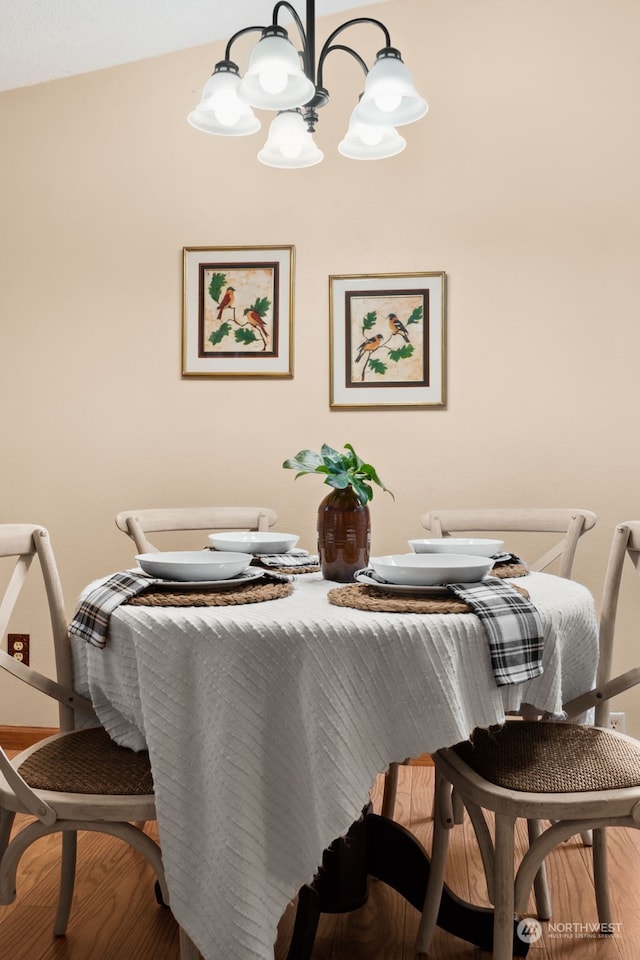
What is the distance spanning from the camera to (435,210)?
278cm

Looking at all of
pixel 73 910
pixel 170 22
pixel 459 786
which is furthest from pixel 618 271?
pixel 73 910

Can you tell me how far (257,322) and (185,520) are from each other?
0.85 meters

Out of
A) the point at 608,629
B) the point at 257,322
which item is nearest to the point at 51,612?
the point at 608,629

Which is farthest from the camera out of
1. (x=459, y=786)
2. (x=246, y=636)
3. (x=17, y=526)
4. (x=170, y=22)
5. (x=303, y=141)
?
(x=170, y=22)

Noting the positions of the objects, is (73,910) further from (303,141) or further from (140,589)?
(303,141)

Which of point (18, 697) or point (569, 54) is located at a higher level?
point (569, 54)

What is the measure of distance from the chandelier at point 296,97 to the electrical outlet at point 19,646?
192 centimetres

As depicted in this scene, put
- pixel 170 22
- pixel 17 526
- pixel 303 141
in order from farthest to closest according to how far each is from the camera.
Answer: pixel 170 22 < pixel 303 141 < pixel 17 526

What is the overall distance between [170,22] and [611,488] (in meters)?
2.23

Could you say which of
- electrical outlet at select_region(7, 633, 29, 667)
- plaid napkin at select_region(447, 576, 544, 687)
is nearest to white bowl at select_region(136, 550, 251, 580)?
plaid napkin at select_region(447, 576, 544, 687)

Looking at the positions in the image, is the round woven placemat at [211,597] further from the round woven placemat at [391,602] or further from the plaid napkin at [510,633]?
the plaid napkin at [510,633]

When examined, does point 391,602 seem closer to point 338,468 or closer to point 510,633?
point 510,633

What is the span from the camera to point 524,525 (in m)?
2.34

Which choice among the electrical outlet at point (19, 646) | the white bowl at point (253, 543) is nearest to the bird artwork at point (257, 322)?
the white bowl at point (253, 543)
